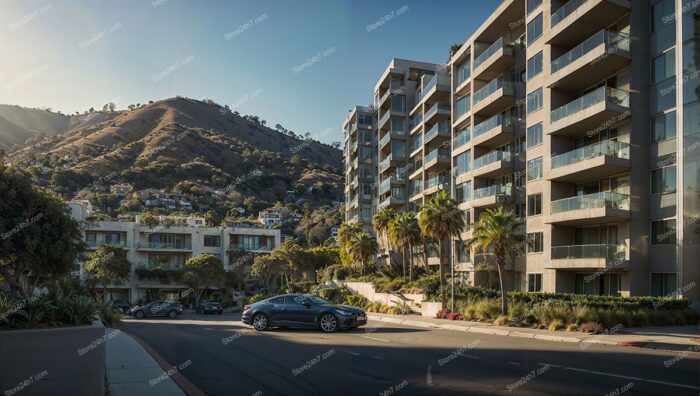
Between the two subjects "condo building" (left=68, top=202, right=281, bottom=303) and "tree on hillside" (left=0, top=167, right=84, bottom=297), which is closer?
"tree on hillside" (left=0, top=167, right=84, bottom=297)

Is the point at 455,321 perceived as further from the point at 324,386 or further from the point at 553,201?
the point at 324,386

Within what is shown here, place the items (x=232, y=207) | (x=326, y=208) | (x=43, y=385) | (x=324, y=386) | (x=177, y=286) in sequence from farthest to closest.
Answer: (x=326, y=208)
(x=232, y=207)
(x=177, y=286)
(x=324, y=386)
(x=43, y=385)

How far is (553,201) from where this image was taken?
111 feet

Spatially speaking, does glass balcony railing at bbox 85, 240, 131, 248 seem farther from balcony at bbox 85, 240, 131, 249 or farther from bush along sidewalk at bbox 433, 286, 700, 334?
bush along sidewalk at bbox 433, 286, 700, 334

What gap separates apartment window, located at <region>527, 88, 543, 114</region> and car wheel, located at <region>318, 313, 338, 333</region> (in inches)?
867

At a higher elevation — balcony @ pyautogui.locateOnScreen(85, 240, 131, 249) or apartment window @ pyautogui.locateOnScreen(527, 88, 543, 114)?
apartment window @ pyautogui.locateOnScreen(527, 88, 543, 114)

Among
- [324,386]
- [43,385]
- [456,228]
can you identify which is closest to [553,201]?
[456,228]

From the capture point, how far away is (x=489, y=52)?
42719 millimetres

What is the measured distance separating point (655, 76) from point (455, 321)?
16217 mm

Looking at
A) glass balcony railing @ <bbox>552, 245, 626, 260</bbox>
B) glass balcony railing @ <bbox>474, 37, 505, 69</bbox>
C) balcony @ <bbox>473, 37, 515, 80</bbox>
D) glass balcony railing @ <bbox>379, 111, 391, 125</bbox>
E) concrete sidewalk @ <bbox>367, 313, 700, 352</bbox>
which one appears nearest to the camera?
concrete sidewalk @ <bbox>367, 313, 700, 352</bbox>

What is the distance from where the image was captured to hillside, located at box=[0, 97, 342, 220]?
116 meters

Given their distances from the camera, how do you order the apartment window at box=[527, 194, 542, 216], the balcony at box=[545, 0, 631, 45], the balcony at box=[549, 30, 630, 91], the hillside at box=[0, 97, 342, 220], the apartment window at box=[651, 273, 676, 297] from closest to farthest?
1. the apartment window at box=[651, 273, 676, 297]
2. the balcony at box=[549, 30, 630, 91]
3. the balcony at box=[545, 0, 631, 45]
4. the apartment window at box=[527, 194, 542, 216]
5. the hillside at box=[0, 97, 342, 220]

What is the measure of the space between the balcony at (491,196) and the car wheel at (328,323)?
22346 millimetres

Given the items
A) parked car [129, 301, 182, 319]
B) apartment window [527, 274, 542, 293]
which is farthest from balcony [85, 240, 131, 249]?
apartment window [527, 274, 542, 293]
